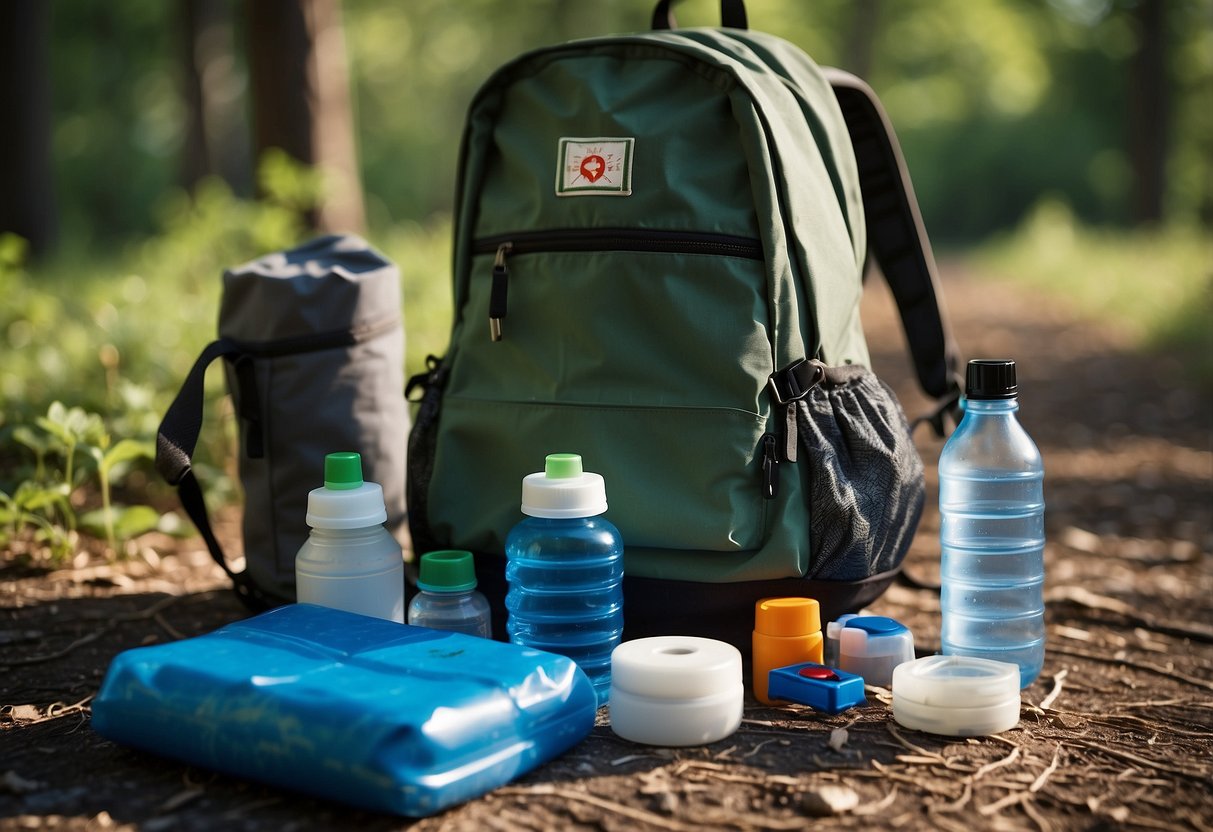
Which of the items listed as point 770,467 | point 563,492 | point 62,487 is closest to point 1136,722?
point 770,467

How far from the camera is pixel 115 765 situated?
74.0 inches

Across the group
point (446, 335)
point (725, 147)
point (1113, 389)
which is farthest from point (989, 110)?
point (725, 147)

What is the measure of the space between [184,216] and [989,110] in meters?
26.2

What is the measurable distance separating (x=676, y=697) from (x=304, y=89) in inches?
150

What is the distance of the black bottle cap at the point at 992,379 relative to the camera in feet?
7.23

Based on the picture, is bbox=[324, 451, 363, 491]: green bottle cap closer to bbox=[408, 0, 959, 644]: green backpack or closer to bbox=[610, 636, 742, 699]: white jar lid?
bbox=[408, 0, 959, 644]: green backpack

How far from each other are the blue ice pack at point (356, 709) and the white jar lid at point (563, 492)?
0.28 m

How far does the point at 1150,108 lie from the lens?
15766 mm

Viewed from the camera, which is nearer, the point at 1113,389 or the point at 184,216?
the point at 184,216

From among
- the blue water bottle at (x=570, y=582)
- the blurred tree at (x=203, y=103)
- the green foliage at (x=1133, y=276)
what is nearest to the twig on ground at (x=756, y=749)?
the blue water bottle at (x=570, y=582)

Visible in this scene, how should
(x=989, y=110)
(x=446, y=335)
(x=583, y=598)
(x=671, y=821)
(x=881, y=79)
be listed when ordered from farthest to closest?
(x=989, y=110)
(x=881, y=79)
(x=446, y=335)
(x=583, y=598)
(x=671, y=821)

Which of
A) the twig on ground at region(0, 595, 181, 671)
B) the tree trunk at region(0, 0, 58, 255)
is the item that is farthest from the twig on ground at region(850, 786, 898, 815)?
the tree trunk at region(0, 0, 58, 255)

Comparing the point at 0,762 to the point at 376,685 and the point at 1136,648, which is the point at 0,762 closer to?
the point at 376,685

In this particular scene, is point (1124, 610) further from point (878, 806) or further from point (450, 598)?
point (450, 598)
